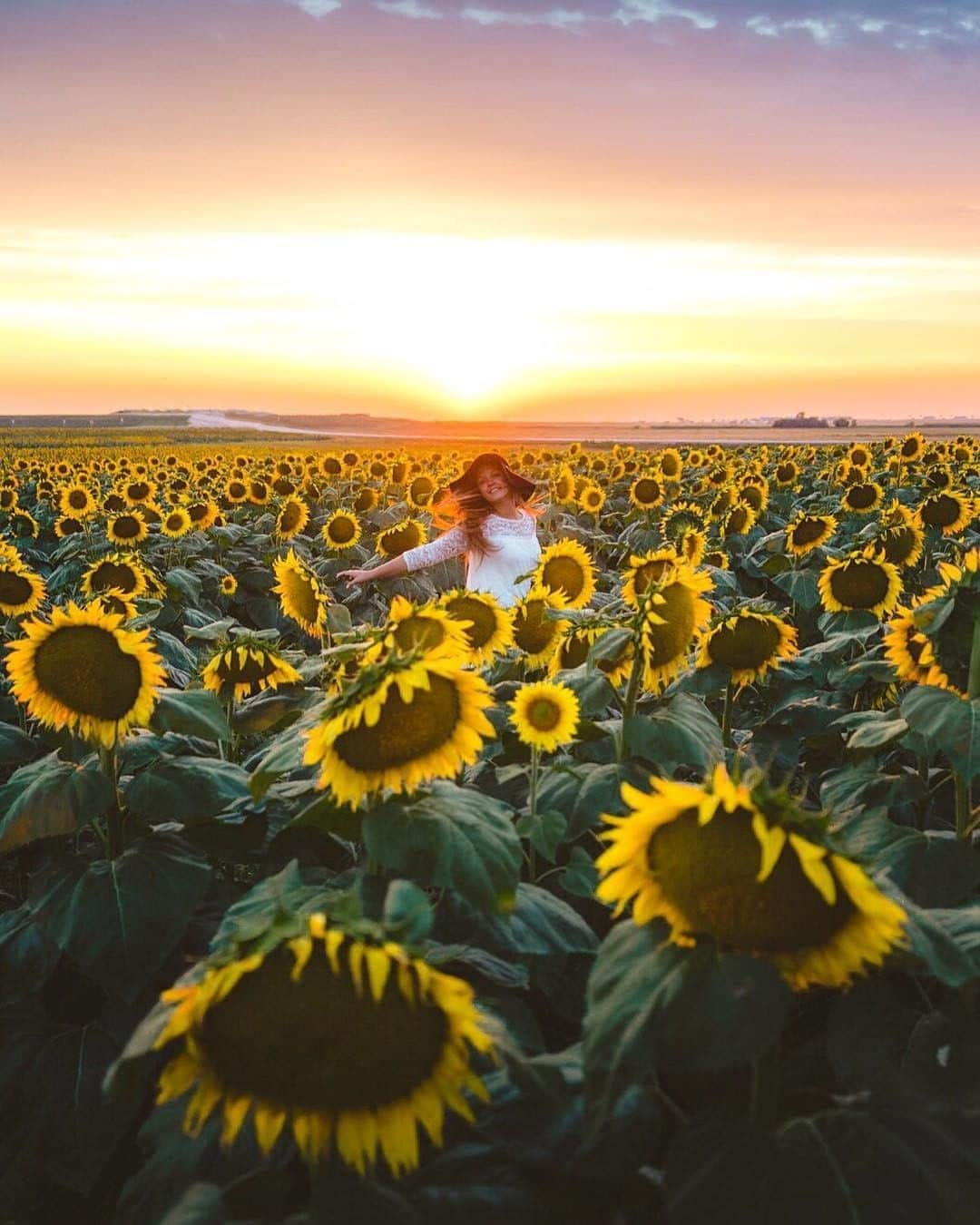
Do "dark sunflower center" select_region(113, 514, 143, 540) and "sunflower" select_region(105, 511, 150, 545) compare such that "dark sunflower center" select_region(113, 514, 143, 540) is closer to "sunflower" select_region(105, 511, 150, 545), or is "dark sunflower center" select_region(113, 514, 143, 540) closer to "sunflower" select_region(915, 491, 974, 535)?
"sunflower" select_region(105, 511, 150, 545)

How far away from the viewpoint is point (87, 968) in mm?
2576

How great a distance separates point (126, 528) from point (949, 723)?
9824 millimetres

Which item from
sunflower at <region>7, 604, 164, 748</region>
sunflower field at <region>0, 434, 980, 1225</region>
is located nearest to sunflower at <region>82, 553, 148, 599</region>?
sunflower field at <region>0, 434, 980, 1225</region>

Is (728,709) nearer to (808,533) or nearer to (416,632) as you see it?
(416,632)

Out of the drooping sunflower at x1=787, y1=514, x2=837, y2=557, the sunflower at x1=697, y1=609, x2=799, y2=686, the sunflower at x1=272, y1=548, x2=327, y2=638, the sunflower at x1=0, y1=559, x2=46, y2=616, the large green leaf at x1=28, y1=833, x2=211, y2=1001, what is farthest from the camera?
the drooping sunflower at x1=787, y1=514, x2=837, y2=557

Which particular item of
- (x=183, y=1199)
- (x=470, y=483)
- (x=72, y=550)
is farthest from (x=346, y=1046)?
(x=72, y=550)

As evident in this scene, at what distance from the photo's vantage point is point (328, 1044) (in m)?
1.38

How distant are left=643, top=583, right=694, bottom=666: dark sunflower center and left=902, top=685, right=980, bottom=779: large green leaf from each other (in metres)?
0.88

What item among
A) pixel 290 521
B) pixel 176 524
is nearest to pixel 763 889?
pixel 176 524

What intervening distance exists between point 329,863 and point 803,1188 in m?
2.24

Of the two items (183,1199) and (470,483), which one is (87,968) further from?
(470,483)

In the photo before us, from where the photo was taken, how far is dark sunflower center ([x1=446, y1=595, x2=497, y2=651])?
Result: 170 inches

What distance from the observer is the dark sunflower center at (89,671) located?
9.89 ft

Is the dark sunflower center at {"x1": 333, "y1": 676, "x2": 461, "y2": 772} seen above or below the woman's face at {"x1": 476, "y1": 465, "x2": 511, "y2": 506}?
below
